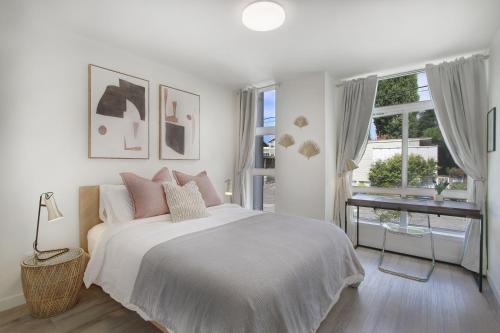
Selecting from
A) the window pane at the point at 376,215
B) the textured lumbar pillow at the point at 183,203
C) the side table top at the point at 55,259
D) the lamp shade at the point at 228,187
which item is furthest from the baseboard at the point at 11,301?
the window pane at the point at 376,215

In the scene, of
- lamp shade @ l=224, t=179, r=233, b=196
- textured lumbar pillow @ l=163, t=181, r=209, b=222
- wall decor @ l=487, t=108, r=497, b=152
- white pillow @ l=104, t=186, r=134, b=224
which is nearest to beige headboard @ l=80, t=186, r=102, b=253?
white pillow @ l=104, t=186, r=134, b=224

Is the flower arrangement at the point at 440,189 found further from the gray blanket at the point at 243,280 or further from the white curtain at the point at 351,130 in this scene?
the gray blanket at the point at 243,280

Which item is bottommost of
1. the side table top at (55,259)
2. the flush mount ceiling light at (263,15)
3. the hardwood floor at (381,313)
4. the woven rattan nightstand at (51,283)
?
the hardwood floor at (381,313)

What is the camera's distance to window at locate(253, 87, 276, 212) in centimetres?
409

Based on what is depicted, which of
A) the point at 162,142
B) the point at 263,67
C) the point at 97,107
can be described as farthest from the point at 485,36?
the point at 97,107

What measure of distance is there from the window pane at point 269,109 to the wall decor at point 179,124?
47.4 inches

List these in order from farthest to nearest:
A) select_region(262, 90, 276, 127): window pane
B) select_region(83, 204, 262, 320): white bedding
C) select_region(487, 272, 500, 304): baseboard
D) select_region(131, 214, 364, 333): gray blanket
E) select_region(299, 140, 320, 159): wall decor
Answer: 1. select_region(262, 90, 276, 127): window pane
2. select_region(299, 140, 320, 159): wall decor
3. select_region(487, 272, 500, 304): baseboard
4. select_region(83, 204, 262, 320): white bedding
5. select_region(131, 214, 364, 333): gray blanket

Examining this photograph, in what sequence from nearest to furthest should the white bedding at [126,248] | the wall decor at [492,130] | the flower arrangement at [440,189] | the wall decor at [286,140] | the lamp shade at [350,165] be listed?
the white bedding at [126,248] < the wall decor at [492,130] < the flower arrangement at [440,189] < the lamp shade at [350,165] < the wall decor at [286,140]

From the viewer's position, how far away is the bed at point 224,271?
1.19 metres

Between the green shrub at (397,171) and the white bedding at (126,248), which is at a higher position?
the green shrub at (397,171)

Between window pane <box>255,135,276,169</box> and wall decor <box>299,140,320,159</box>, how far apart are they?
642mm

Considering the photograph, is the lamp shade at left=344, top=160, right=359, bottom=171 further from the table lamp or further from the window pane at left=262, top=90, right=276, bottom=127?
the table lamp

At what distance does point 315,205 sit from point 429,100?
1970 millimetres

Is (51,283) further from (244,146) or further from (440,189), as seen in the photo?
(440,189)
